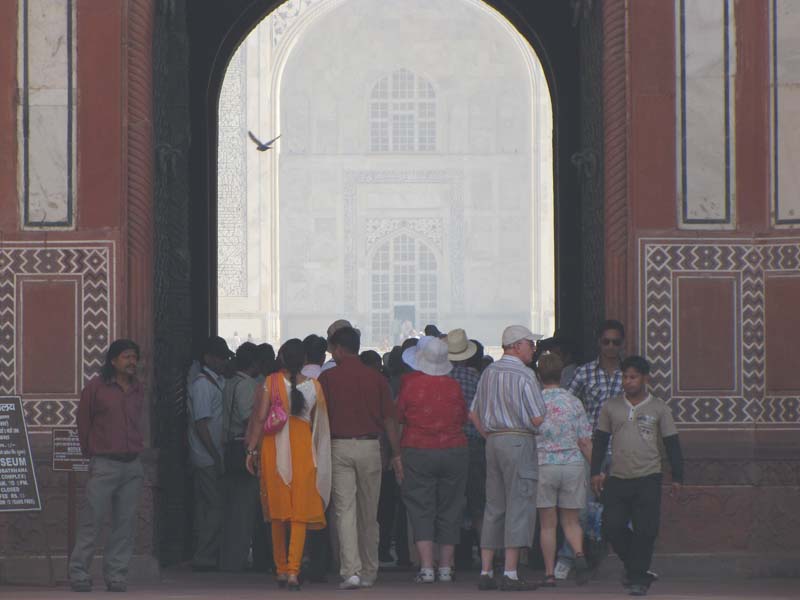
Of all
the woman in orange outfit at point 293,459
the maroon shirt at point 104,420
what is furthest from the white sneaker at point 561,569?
the maroon shirt at point 104,420

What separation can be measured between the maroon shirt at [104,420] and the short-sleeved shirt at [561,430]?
7.42ft

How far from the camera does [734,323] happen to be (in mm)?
10469

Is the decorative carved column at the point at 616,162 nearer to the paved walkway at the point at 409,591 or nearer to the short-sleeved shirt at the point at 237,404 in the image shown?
the paved walkway at the point at 409,591

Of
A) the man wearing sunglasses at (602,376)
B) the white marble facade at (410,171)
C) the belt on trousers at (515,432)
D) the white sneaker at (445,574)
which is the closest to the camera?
the belt on trousers at (515,432)

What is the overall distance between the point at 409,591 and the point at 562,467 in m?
1.08

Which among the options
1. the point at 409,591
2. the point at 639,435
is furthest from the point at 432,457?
the point at 639,435

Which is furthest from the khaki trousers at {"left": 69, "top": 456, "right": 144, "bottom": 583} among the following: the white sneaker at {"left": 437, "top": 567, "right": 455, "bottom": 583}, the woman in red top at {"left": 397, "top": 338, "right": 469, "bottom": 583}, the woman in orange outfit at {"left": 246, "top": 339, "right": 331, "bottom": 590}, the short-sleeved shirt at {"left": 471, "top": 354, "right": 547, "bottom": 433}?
the short-sleeved shirt at {"left": 471, "top": 354, "right": 547, "bottom": 433}

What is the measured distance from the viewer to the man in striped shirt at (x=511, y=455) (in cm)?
943

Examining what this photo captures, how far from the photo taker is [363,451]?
385 inches

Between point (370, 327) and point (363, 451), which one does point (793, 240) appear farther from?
point (370, 327)

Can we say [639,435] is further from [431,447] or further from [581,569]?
[431,447]

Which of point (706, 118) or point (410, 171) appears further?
point (410, 171)

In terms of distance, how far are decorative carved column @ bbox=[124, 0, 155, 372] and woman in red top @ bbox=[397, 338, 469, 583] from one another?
1.66 metres

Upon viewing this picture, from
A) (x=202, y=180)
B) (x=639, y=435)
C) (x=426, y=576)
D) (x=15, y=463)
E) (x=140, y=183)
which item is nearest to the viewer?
(x=639, y=435)
